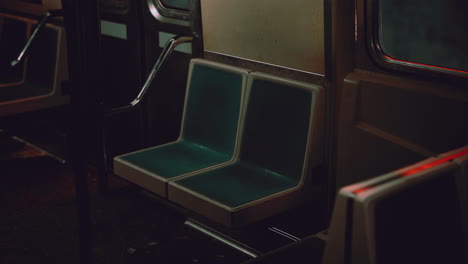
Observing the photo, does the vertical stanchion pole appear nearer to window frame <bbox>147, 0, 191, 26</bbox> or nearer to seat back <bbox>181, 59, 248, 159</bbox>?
seat back <bbox>181, 59, 248, 159</bbox>

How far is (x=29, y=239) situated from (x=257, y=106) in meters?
Answer: 1.55

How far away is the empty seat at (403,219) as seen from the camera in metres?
1.59

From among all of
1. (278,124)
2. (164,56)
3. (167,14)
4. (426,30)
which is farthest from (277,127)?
(426,30)

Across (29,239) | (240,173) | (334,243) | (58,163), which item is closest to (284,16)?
(240,173)

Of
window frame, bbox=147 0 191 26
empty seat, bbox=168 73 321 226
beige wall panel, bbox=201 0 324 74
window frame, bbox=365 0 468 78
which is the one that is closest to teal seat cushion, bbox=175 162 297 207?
empty seat, bbox=168 73 321 226

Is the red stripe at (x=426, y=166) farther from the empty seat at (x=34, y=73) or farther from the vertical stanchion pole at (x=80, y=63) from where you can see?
the empty seat at (x=34, y=73)

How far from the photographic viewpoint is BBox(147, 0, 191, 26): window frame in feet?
12.5

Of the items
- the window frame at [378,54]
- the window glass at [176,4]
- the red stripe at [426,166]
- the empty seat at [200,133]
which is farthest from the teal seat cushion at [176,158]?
the red stripe at [426,166]

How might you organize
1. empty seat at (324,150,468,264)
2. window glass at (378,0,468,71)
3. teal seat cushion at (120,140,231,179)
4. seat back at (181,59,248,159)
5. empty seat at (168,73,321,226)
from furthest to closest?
window glass at (378,0,468,71) → seat back at (181,59,248,159) → teal seat cushion at (120,140,231,179) → empty seat at (168,73,321,226) → empty seat at (324,150,468,264)

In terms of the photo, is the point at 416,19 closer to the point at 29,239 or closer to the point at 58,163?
the point at 58,163

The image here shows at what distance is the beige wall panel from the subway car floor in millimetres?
1090

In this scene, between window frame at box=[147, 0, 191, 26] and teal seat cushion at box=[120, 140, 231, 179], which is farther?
window frame at box=[147, 0, 191, 26]

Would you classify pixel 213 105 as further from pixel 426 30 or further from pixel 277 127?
pixel 426 30

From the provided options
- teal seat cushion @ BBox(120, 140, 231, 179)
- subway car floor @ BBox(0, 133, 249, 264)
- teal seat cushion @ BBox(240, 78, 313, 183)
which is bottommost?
subway car floor @ BBox(0, 133, 249, 264)
